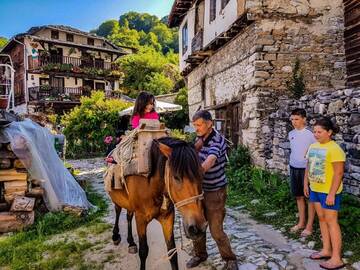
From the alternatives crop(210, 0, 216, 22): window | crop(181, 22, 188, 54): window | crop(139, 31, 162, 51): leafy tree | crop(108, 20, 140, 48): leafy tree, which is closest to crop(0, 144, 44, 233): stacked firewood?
crop(210, 0, 216, 22): window

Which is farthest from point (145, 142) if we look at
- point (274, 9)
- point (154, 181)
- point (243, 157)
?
point (274, 9)

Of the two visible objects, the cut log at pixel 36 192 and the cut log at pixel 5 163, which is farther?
the cut log at pixel 36 192

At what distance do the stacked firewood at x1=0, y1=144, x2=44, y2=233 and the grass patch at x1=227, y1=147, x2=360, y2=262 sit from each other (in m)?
4.13

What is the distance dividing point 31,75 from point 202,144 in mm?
31603

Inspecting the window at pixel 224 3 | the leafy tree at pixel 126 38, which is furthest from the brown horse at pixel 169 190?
the leafy tree at pixel 126 38

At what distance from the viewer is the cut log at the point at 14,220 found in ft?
18.7

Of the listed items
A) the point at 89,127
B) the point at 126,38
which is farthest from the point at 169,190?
the point at 126,38

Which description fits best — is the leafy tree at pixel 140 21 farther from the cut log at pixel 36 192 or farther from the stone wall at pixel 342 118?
the cut log at pixel 36 192

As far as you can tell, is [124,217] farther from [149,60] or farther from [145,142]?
[149,60]

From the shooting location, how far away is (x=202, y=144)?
12.2 ft

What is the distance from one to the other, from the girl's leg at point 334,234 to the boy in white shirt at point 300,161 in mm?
1043

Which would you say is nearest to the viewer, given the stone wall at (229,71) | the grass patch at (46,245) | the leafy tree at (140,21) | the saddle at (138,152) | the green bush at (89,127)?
the saddle at (138,152)

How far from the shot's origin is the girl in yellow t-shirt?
12.3 feet

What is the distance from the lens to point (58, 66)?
30.9 meters
